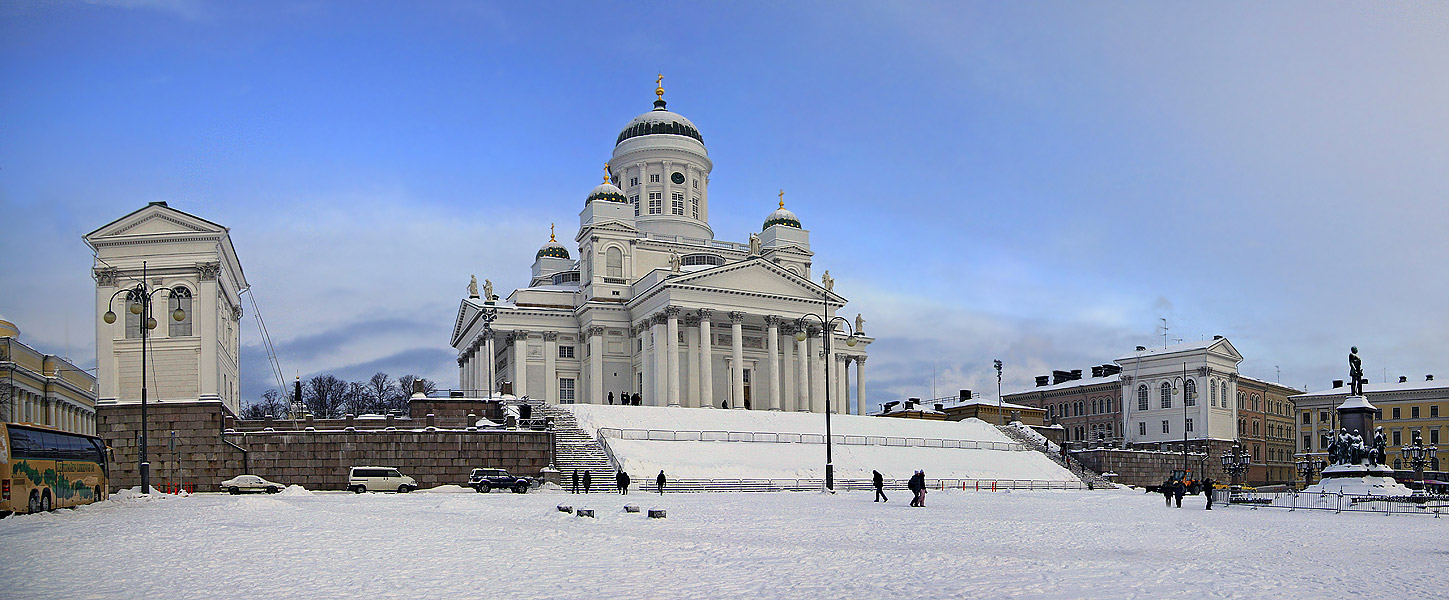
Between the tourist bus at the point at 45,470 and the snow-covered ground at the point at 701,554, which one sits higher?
the tourist bus at the point at 45,470

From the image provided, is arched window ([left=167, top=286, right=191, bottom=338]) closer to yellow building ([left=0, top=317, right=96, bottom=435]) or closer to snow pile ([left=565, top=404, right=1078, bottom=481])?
yellow building ([left=0, top=317, right=96, bottom=435])

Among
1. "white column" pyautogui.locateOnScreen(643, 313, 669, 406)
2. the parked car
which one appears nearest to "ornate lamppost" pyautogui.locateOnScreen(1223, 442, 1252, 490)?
"white column" pyautogui.locateOnScreen(643, 313, 669, 406)

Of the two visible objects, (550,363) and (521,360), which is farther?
(550,363)

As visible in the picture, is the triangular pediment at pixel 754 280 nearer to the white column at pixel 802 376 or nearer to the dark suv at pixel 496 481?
the white column at pixel 802 376

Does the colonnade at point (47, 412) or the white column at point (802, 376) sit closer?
the colonnade at point (47, 412)

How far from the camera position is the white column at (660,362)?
7444cm

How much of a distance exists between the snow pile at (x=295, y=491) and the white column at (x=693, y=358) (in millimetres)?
30966

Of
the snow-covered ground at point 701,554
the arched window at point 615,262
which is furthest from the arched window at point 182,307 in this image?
the arched window at point 615,262

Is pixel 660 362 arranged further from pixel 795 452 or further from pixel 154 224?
pixel 154 224

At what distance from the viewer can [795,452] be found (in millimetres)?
57031

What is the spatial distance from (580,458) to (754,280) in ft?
93.7

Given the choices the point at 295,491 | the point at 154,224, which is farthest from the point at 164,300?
the point at 295,491

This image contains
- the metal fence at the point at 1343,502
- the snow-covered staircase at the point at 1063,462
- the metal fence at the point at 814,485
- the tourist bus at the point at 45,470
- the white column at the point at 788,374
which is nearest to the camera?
the tourist bus at the point at 45,470

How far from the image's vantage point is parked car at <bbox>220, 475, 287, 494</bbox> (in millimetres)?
45119
